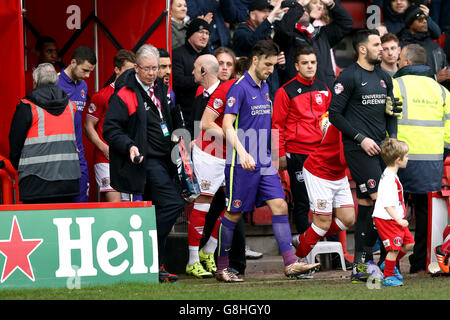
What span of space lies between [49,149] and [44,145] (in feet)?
0.20

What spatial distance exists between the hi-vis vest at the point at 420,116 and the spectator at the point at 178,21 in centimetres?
319

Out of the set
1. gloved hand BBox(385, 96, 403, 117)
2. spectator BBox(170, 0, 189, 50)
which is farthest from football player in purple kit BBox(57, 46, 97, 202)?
gloved hand BBox(385, 96, 403, 117)

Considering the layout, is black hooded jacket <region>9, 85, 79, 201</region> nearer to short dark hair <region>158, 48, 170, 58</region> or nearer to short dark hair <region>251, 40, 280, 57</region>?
short dark hair <region>158, 48, 170, 58</region>

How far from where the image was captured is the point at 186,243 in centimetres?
1017

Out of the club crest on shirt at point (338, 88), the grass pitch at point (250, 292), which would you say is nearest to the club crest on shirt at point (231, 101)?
the club crest on shirt at point (338, 88)

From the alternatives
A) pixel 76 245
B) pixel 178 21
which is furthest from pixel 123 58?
pixel 76 245

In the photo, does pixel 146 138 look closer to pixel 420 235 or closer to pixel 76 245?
pixel 76 245

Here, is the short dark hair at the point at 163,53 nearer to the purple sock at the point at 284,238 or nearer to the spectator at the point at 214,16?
the spectator at the point at 214,16

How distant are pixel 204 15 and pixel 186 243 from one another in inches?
132

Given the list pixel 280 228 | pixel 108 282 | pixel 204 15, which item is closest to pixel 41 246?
pixel 108 282

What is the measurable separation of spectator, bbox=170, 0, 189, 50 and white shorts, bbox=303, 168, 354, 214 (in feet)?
10.3

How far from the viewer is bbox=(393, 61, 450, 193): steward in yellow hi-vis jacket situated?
370 inches

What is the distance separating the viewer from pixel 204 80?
981 cm

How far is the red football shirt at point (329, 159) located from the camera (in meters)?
9.05
